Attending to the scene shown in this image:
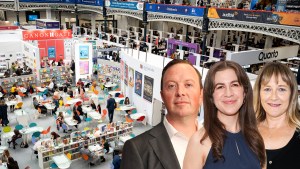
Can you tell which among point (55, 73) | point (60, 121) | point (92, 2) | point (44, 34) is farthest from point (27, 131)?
point (92, 2)

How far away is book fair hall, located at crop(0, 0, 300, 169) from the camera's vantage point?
187 cm

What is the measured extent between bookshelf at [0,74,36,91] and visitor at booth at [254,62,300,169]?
55.1 feet

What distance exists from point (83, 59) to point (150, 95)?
6357 mm

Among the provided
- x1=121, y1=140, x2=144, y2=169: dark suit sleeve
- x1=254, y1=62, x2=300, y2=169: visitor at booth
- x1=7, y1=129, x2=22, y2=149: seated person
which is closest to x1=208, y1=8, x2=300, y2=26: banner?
x1=254, y1=62, x2=300, y2=169: visitor at booth

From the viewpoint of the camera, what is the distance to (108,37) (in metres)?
27.2

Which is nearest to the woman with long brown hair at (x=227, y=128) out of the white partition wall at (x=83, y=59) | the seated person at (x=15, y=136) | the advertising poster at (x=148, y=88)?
the seated person at (x=15, y=136)

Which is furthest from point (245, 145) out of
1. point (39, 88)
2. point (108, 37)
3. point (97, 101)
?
point (108, 37)

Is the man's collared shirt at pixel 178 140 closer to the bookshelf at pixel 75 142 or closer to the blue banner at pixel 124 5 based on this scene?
the bookshelf at pixel 75 142

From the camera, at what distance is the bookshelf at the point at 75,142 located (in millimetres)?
9312

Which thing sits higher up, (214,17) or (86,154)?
(214,17)

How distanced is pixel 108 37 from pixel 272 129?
25.7 meters

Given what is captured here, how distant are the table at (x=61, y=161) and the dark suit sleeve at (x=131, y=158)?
7.73m

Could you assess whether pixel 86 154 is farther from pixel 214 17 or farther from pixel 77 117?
pixel 214 17

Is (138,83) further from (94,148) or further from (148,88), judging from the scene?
(94,148)
